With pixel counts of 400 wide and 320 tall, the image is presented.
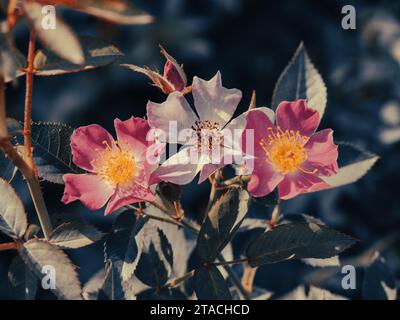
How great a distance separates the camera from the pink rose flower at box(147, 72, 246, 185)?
957mm

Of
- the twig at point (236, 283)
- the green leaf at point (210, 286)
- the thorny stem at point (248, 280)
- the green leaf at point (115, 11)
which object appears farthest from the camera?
the thorny stem at point (248, 280)

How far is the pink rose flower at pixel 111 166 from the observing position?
98 centimetres

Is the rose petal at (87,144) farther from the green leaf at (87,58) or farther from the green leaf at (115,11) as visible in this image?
the green leaf at (115,11)

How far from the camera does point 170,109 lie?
97 centimetres

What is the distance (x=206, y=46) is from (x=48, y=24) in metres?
1.63

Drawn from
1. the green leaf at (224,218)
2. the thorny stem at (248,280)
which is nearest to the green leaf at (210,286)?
the green leaf at (224,218)

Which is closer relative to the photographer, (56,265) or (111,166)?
(56,265)

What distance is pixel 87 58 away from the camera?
0.90 metres

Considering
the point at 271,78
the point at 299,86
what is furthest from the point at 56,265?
the point at 271,78

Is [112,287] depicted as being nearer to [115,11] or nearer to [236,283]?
[236,283]

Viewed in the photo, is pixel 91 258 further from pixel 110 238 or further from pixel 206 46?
pixel 110 238

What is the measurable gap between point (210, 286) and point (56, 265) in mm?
249

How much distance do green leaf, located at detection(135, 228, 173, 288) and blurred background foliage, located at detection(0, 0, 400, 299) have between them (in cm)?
74

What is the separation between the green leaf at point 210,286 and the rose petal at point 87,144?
25 cm
